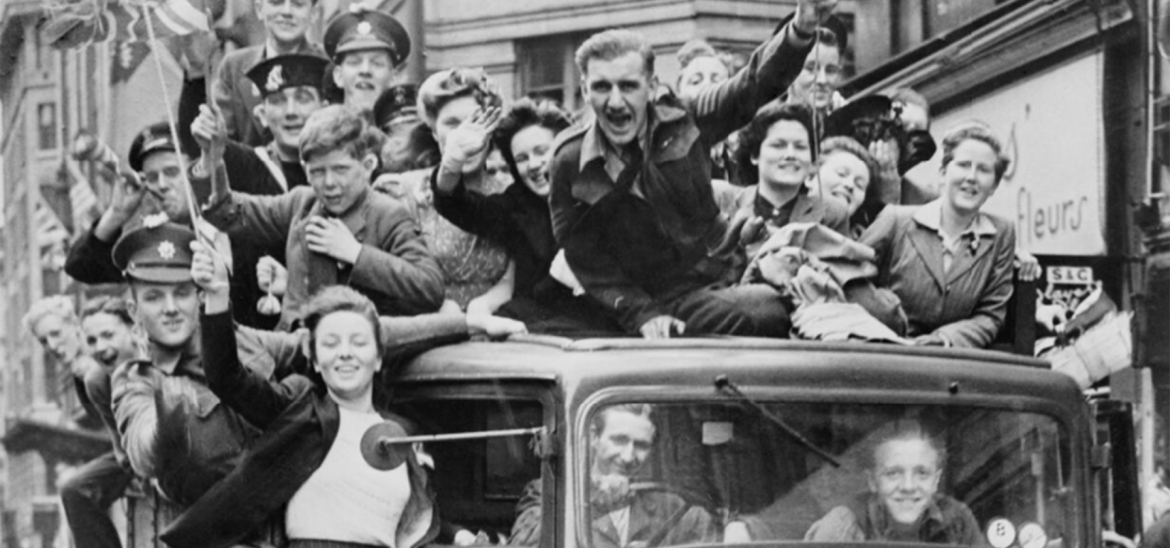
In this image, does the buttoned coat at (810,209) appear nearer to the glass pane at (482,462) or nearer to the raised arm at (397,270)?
the raised arm at (397,270)

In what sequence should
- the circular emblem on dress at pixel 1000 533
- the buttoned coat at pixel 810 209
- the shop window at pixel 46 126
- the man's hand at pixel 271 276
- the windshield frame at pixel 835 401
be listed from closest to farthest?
the windshield frame at pixel 835 401 < the circular emblem on dress at pixel 1000 533 < the man's hand at pixel 271 276 < the buttoned coat at pixel 810 209 < the shop window at pixel 46 126

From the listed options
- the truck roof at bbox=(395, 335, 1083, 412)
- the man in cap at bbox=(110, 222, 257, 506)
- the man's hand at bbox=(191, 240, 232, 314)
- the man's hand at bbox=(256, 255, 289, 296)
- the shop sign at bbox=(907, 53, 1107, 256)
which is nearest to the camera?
the truck roof at bbox=(395, 335, 1083, 412)

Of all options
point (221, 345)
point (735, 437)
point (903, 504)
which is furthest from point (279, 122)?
point (903, 504)

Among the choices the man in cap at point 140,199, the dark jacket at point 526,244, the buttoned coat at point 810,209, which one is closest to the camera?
the dark jacket at point 526,244

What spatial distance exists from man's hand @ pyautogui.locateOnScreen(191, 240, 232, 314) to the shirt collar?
7.40ft

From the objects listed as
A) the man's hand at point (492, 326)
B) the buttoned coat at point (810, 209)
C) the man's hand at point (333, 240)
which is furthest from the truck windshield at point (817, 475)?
the man's hand at point (333, 240)

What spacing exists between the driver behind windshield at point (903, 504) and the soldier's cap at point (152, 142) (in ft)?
8.64

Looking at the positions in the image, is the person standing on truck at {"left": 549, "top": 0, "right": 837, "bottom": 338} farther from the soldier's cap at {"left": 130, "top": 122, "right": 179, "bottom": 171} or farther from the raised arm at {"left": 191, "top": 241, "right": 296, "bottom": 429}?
the soldier's cap at {"left": 130, "top": 122, "right": 179, "bottom": 171}

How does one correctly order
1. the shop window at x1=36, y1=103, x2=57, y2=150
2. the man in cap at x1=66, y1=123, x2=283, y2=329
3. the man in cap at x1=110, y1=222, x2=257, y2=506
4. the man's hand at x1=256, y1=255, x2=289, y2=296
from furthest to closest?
the shop window at x1=36, y1=103, x2=57, y2=150 < the man in cap at x1=66, y1=123, x2=283, y2=329 < the man's hand at x1=256, y1=255, x2=289, y2=296 < the man in cap at x1=110, y1=222, x2=257, y2=506

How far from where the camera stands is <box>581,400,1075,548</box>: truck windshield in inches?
240

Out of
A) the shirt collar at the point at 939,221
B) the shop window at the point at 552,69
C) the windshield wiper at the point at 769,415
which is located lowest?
the windshield wiper at the point at 769,415

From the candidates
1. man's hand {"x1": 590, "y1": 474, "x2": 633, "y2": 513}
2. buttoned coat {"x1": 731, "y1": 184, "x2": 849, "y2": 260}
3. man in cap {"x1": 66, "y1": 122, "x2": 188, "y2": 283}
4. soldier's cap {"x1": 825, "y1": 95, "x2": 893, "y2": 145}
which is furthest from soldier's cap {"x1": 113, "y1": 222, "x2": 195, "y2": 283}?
soldier's cap {"x1": 825, "y1": 95, "x2": 893, "y2": 145}

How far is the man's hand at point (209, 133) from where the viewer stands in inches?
288

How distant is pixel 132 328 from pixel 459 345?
1.44 m
